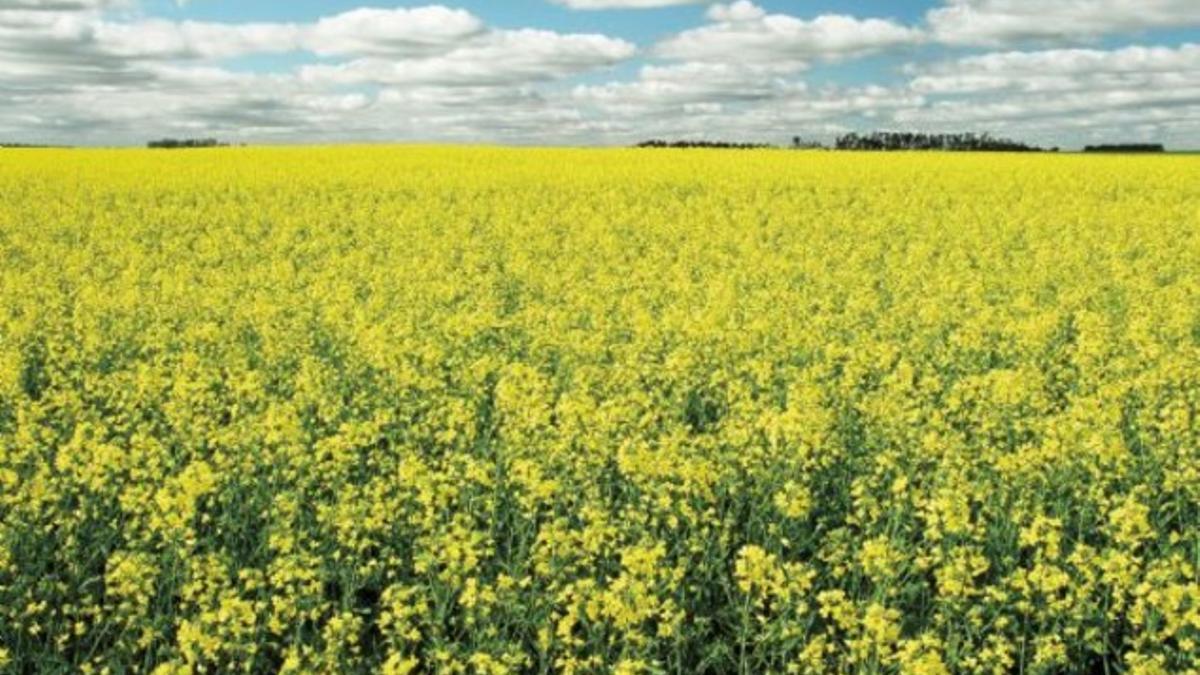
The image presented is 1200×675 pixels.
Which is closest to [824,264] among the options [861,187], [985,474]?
[985,474]

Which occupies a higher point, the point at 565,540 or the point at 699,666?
the point at 565,540

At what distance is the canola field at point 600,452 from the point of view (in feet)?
17.9

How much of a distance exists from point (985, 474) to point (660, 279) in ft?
31.0

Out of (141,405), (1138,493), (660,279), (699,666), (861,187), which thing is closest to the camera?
(699,666)

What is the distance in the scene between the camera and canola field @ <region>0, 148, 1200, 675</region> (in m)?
5.45

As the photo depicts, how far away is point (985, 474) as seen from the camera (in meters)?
7.53

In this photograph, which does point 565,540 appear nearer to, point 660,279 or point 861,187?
point 660,279

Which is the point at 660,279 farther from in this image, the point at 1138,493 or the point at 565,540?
the point at 565,540

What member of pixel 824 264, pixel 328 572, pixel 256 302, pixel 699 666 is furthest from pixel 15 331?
pixel 824 264

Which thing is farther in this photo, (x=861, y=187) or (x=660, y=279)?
(x=861, y=187)

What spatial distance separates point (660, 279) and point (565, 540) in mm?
11226

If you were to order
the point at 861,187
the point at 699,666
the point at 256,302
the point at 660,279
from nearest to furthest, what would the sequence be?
the point at 699,666
the point at 256,302
the point at 660,279
the point at 861,187

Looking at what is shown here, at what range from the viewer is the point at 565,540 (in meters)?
5.64

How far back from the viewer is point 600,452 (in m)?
7.46
